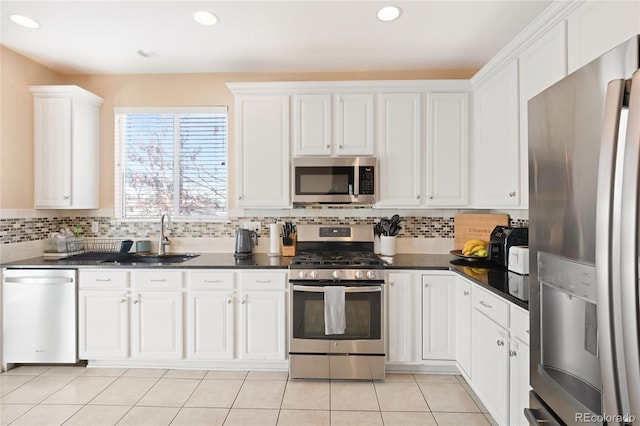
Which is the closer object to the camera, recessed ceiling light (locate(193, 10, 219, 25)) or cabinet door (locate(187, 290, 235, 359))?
recessed ceiling light (locate(193, 10, 219, 25))

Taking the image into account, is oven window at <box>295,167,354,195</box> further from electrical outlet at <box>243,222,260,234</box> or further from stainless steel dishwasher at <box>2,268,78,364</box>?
stainless steel dishwasher at <box>2,268,78,364</box>

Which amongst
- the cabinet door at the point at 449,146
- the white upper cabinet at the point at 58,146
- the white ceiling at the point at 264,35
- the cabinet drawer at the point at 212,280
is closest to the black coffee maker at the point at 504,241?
the cabinet door at the point at 449,146

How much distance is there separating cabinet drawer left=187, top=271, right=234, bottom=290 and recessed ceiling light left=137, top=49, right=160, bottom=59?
1961 millimetres

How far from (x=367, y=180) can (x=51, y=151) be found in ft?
9.65

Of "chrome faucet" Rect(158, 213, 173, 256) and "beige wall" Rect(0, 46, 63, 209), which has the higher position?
"beige wall" Rect(0, 46, 63, 209)

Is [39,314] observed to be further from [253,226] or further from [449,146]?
[449,146]

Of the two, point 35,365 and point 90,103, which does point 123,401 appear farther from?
point 90,103

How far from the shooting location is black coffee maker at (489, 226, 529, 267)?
7.76ft

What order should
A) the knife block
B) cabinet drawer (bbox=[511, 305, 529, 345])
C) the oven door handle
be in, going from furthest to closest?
the knife block
the oven door handle
cabinet drawer (bbox=[511, 305, 529, 345])

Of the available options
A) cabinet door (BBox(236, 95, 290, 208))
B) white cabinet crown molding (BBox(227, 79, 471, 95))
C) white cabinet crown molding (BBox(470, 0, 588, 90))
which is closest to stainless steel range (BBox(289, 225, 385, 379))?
cabinet door (BBox(236, 95, 290, 208))

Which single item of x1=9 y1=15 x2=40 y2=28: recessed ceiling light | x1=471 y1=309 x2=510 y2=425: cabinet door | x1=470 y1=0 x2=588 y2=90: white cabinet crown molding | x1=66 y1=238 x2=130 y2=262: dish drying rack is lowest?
x1=471 y1=309 x2=510 y2=425: cabinet door

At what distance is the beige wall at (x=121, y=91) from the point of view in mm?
2939

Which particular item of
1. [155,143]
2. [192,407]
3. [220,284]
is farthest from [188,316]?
[155,143]

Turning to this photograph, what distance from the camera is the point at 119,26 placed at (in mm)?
2475
